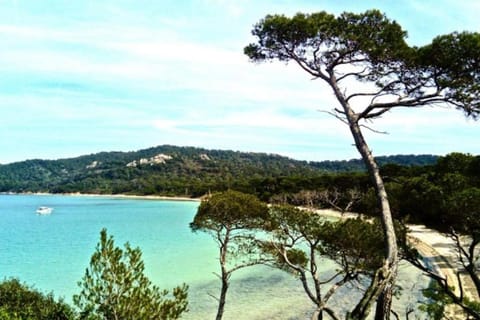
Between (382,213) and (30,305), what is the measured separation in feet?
29.2

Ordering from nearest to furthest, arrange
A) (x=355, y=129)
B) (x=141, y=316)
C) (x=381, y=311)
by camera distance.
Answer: (x=381, y=311) < (x=355, y=129) < (x=141, y=316)

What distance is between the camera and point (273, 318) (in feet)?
51.6

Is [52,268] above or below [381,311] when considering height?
below

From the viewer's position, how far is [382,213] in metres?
5.75

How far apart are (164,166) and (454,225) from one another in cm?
16002

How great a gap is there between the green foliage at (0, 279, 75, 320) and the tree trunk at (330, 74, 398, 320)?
7.26 meters

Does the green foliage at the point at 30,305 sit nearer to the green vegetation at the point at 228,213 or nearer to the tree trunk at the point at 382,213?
the green vegetation at the point at 228,213

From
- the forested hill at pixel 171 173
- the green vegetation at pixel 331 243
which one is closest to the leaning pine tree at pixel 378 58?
the green vegetation at pixel 331 243

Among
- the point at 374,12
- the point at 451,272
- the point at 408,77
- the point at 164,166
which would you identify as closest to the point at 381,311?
the point at 408,77

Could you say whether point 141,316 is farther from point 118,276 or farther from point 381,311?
point 381,311

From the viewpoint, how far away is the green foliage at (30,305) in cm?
957

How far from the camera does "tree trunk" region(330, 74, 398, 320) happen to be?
16.5ft

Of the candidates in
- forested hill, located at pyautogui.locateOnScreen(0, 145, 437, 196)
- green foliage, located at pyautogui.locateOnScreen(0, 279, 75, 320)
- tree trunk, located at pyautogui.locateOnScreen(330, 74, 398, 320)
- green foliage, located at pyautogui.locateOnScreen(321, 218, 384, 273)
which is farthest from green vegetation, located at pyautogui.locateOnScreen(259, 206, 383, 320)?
forested hill, located at pyautogui.locateOnScreen(0, 145, 437, 196)

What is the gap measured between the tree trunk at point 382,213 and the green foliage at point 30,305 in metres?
7.26
